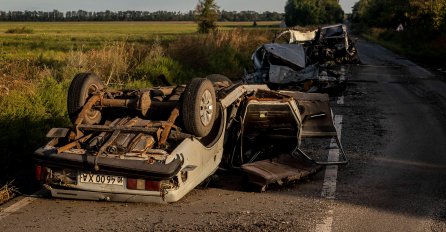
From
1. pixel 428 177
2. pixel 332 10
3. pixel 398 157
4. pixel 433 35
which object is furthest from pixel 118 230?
pixel 332 10

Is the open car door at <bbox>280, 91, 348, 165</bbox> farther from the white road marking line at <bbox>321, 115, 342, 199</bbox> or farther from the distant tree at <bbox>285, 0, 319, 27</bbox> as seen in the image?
the distant tree at <bbox>285, 0, 319, 27</bbox>

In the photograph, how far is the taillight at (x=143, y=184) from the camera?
5203 mm

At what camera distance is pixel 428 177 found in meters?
6.62

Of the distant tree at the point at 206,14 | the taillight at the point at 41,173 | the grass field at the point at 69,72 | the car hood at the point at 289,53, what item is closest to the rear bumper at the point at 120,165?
the taillight at the point at 41,173

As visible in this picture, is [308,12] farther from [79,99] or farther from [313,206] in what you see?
[313,206]

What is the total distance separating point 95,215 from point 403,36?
41741 mm

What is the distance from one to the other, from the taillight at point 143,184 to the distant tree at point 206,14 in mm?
62488

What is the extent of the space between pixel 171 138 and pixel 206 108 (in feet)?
1.99

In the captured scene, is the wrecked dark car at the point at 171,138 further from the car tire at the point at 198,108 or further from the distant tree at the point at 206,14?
the distant tree at the point at 206,14

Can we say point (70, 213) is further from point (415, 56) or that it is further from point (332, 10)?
point (332, 10)

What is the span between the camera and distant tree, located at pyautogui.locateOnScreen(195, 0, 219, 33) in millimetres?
67438

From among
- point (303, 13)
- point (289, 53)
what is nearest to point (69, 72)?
point (289, 53)

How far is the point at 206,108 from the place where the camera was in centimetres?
600

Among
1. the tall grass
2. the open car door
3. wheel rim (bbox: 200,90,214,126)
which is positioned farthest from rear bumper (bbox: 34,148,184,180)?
the tall grass
